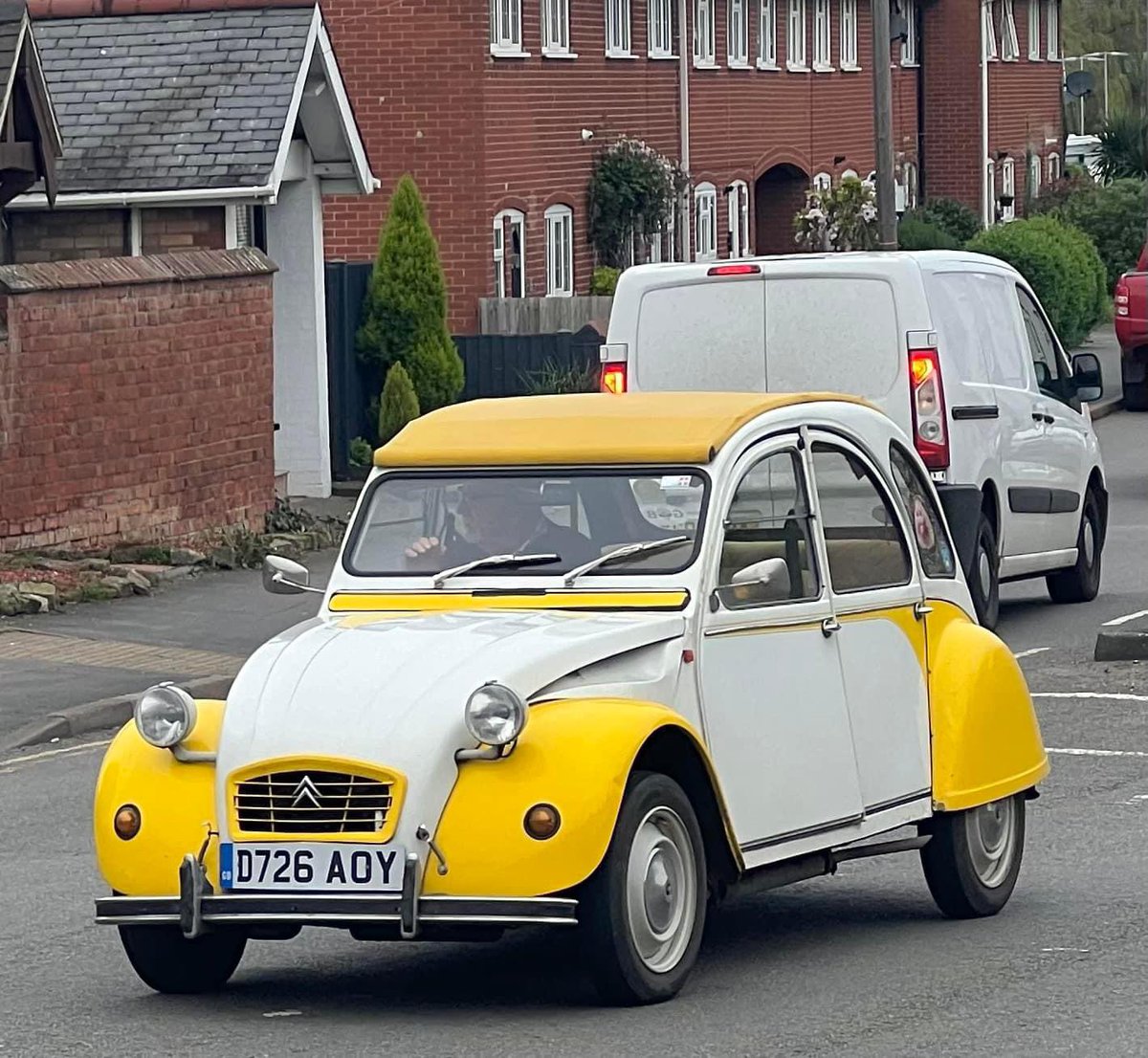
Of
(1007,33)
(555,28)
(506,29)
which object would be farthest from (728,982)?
(1007,33)

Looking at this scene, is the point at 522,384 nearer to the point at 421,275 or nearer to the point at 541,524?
the point at 421,275

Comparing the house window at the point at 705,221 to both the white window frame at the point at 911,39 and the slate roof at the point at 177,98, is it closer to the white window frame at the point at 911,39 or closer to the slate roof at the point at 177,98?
the white window frame at the point at 911,39

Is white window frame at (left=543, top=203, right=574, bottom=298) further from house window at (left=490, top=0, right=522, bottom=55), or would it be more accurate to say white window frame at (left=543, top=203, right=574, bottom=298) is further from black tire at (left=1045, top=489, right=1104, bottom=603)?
black tire at (left=1045, top=489, right=1104, bottom=603)

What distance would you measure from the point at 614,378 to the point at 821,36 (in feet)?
102

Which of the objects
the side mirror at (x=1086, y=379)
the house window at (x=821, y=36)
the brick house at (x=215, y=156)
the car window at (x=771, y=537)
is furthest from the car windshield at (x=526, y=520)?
the house window at (x=821, y=36)

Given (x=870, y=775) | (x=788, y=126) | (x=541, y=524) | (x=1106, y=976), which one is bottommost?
(x=1106, y=976)

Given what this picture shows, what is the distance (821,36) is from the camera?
1794 inches

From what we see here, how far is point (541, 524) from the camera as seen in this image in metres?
8.20

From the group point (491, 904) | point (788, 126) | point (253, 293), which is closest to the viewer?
point (491, 904)

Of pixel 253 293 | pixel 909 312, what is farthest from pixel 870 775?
pixel 253 293

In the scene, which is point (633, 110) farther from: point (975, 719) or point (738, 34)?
point (975, 719)

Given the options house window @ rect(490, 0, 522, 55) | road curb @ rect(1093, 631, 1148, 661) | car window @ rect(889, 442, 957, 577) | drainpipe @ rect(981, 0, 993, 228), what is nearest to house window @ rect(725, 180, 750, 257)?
house window @ rect(490, 0, 522, 55)

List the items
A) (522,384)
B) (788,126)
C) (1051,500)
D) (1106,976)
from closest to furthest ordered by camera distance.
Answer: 1. (1106,976)
2. (1051,500)
3. (522,384)
4. (788,126)

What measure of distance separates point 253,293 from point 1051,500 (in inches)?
300
